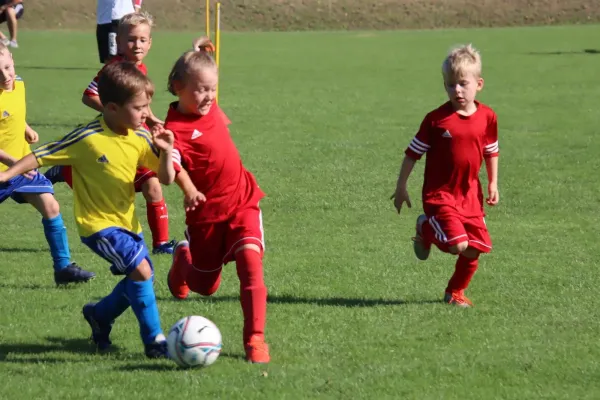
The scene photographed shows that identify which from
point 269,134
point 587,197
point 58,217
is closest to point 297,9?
point 269,134

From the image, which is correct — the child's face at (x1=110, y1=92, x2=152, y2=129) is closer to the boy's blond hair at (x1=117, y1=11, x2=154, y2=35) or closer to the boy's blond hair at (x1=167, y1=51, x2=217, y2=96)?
the boy's blond hair at (x1=167, y1=51, x2=217, y2=96)

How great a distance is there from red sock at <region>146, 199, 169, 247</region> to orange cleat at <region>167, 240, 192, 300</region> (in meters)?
1.47

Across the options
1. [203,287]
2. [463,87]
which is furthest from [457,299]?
[203,287]

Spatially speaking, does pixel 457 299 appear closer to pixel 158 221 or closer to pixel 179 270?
pixel 179 270

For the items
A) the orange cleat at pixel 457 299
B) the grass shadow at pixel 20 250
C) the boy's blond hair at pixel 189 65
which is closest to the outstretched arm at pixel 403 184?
the orange cleat at pixel 457 299

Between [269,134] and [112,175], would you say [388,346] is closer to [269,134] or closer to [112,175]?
[112,175]

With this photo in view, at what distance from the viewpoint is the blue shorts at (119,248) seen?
5.15 meters

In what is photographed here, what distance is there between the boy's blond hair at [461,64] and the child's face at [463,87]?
22mm

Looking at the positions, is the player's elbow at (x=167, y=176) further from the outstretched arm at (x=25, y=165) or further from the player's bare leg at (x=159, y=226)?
the player's bare leg at (x=159, y=226)

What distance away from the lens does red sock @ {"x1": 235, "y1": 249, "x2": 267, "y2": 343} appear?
17.2ft

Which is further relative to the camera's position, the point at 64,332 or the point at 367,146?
the point at 367,146

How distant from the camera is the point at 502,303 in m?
6.45

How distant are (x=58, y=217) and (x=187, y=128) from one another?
2049 millimetres

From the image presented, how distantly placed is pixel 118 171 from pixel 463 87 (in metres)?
2.26
